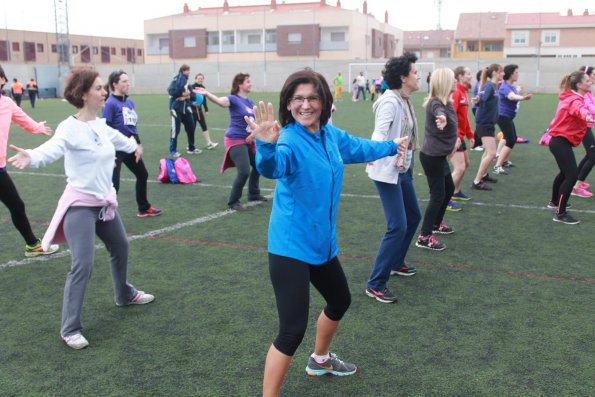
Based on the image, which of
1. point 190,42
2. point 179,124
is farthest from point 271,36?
point 179,124

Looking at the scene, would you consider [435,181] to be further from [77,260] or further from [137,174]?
[137,174]

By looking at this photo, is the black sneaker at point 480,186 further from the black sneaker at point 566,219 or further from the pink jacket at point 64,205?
the pink jacket at point 64,205

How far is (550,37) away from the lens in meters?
64.1

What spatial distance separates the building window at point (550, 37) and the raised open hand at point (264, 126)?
227ft

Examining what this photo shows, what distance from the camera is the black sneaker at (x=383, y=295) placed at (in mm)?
4984

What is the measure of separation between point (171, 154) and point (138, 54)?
244 ft

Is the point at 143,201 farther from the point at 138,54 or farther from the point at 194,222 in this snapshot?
the point at 138,54

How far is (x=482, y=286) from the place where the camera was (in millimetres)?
5363

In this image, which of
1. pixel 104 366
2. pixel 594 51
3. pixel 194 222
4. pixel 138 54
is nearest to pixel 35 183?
pixel 194 222

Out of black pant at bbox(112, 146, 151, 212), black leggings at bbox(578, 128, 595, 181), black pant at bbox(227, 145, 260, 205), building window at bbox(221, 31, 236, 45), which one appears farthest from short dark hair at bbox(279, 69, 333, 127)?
building window at bbox(221, 31, 236, 45)

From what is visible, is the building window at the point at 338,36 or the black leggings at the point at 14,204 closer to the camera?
the black leggings at the point at 14,204

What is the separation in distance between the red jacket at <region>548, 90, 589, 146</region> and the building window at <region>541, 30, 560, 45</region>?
2489 inches

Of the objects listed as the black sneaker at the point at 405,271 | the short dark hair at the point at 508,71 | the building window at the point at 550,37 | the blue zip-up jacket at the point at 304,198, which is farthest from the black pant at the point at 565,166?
the building window at the point at 550,37

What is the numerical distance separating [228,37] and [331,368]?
63024 millimetres
